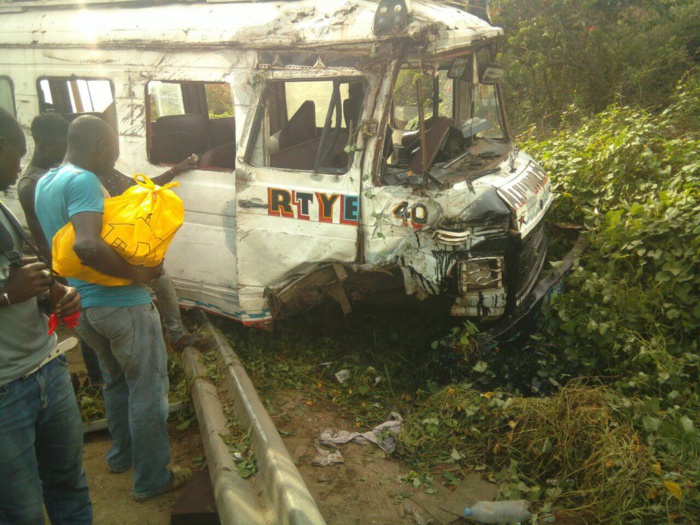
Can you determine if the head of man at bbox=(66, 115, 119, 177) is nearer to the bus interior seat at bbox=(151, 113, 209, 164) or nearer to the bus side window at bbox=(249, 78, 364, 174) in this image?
the bus side window at bbox=(249, 78, 364, 174)

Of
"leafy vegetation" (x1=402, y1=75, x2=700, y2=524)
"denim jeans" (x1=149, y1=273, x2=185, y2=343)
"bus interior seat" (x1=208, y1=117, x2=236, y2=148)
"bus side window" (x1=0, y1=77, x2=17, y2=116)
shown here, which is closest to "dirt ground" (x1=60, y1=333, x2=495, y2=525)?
"leafy vegetation" (x1=402, y1=75, x2=700, y2=524)

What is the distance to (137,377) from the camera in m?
2.79

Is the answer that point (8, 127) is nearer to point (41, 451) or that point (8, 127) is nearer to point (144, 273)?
point (144, 273)

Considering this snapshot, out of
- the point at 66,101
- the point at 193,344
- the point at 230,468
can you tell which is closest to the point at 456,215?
the point at 230,468

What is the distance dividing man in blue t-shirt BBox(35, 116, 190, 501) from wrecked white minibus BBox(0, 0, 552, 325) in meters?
1.30

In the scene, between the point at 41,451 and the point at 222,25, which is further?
the point at 222,25

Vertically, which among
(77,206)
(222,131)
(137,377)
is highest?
(77,206)

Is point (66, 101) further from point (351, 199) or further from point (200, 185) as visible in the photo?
point (351, 199)

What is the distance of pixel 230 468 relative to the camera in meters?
2.85

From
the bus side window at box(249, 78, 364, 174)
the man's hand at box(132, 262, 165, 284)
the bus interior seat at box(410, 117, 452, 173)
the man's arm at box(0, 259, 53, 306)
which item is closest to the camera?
the man's arm at box(0, 259, 53, 306)

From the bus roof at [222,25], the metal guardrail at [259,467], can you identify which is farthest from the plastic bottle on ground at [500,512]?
the bus roof at [222,25]

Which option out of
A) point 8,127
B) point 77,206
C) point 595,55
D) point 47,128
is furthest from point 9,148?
point 595,55

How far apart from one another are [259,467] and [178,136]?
→ 10.5 ft

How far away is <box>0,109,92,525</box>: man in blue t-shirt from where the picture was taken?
2012mm
